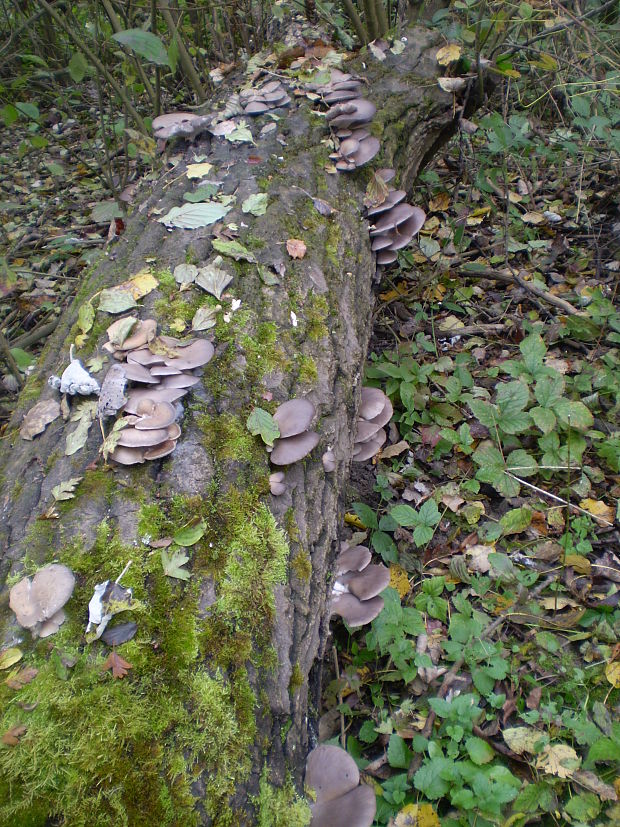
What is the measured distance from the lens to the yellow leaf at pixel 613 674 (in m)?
2.34

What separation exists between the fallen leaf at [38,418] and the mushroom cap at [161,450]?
536 millimetres

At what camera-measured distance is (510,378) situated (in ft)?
12.5

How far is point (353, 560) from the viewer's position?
8.02ft

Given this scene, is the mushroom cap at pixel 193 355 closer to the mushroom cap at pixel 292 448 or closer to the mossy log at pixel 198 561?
the mossy log at pixel 198 561

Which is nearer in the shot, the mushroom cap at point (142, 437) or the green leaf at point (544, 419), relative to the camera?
the mushroom cap at point (142, 437)

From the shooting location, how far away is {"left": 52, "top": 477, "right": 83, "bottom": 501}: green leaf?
1878mm

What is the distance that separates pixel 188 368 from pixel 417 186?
435 centimetres

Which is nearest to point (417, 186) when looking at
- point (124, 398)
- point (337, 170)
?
point (337, 170)

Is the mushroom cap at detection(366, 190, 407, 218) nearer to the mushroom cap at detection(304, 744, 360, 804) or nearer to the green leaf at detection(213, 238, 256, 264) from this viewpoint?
the green leaf at detection(213, 238, 256, 264)

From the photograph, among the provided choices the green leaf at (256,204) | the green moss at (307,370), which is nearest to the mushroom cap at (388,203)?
the green leaf at (256,204)

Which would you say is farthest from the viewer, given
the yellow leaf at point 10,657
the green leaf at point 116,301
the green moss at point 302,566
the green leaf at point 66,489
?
the green leaf at point 116,301

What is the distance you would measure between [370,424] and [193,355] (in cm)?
110

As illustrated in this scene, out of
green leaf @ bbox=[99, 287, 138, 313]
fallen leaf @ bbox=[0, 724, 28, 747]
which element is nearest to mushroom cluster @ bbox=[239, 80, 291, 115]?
green leaf @ bbox=[99, 287, 138, 313]

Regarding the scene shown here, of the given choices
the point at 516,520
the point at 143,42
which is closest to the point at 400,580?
the point at 516,520
